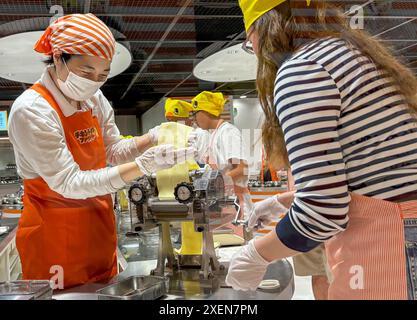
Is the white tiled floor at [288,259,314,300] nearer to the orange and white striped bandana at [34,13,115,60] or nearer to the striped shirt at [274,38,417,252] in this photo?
the striped shirt at [274,38,417,252]

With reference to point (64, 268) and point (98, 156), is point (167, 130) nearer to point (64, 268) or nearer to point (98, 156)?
point (98, 156)

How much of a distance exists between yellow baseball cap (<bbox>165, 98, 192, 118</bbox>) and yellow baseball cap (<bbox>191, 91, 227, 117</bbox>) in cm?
2

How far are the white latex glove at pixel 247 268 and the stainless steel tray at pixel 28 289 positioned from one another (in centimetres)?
40

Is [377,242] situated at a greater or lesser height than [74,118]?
lesser

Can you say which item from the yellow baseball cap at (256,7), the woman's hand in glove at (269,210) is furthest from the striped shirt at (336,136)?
the woman's hand in glove at (269,210)

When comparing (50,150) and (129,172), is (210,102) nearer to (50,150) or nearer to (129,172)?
(129,172)

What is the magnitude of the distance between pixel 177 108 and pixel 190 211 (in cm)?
33

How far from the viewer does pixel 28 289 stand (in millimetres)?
930

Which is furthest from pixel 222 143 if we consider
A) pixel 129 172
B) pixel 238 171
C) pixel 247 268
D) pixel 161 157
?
pixel 247 268

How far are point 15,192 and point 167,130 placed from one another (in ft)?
1.76

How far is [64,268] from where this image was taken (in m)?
1.23

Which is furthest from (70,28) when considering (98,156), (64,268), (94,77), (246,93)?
(64,268)

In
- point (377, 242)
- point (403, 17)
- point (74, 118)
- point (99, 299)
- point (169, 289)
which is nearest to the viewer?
point (377, 242)

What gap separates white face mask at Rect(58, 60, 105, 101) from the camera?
1.19m
